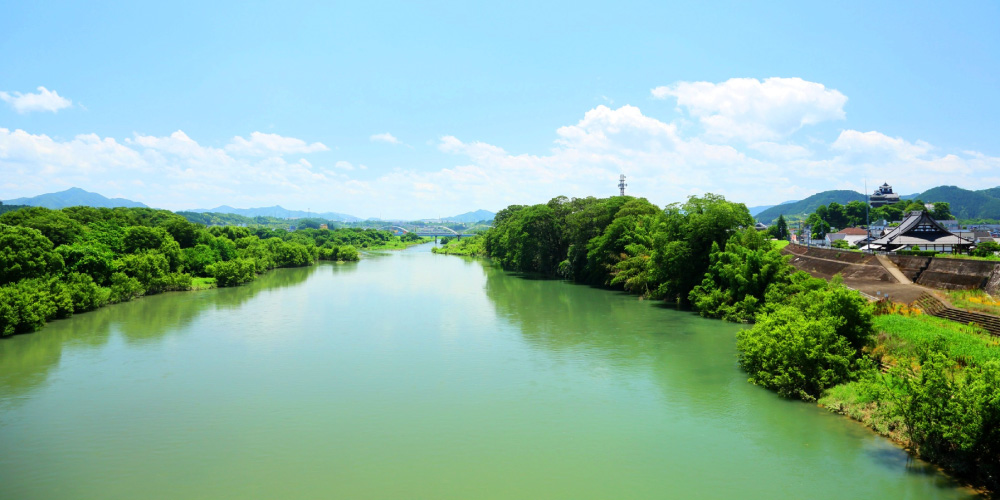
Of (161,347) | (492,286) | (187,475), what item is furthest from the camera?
(492,286)

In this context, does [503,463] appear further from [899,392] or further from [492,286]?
[492,286]

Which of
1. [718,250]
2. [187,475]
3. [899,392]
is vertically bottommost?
[187,475]

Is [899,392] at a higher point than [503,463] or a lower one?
higher

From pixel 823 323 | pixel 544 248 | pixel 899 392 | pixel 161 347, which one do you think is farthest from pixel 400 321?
pixel 544 248

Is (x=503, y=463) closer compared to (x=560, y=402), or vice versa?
(x=503, y=463)

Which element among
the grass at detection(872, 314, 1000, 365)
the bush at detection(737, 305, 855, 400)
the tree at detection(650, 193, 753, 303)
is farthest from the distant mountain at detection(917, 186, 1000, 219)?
the bush at detection(737, 305, 855, 400)

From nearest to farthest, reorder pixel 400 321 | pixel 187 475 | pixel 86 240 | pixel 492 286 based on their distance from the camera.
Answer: pixel 187 475, pixel 400 321, pixel 86 240, pixel 492 286

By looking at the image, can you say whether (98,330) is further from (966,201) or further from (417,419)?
(966,201)
